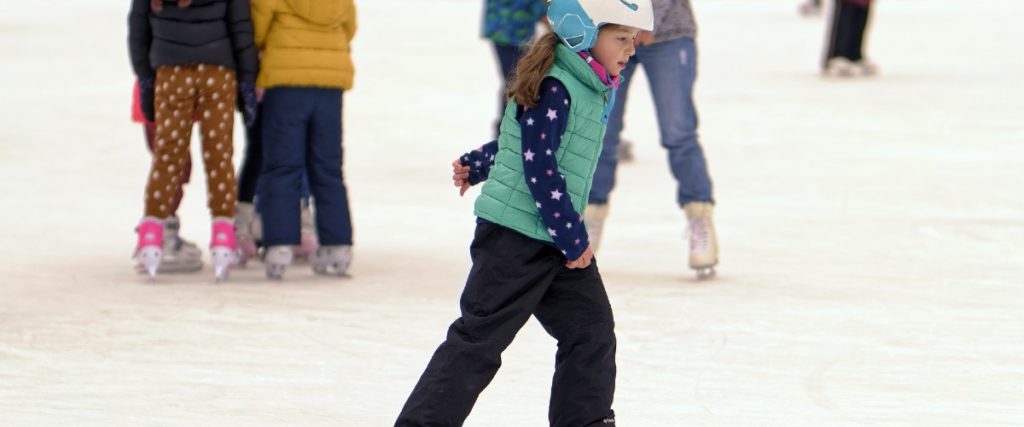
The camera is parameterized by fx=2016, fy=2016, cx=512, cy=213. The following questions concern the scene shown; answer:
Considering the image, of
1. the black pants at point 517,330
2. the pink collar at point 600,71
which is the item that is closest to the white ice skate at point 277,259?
the black pants at point 517,330

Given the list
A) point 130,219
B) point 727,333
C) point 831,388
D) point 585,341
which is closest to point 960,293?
point 727,333

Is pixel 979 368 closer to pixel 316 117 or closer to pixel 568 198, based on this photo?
pixel 568 198

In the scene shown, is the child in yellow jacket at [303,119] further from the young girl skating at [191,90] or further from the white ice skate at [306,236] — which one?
the white ice skate at [306,236]

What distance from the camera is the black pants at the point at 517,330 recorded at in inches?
190

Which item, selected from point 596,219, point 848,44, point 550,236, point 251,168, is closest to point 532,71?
point 550,236

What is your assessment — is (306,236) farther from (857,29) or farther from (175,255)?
(857,29)

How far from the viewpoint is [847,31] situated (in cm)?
1830

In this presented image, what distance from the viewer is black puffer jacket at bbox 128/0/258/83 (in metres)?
7.65

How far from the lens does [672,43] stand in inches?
316

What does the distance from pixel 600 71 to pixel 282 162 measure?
319cm

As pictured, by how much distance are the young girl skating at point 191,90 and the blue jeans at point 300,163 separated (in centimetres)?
13

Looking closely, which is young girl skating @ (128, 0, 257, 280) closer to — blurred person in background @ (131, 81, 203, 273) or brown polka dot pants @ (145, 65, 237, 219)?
brown polka dot pants @ (145, 65, 237, 219)

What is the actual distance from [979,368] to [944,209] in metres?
3.80

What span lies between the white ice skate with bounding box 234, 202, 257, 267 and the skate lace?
6.04ft
